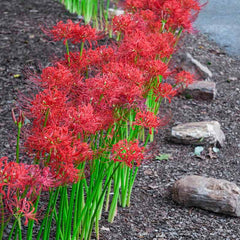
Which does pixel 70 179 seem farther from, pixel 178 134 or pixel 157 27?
pixel 178 134

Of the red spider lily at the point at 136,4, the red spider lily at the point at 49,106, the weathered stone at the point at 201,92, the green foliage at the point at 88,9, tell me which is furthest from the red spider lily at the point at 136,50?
the green foliage at the point at 88,9

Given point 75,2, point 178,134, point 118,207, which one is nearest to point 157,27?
point 178,134

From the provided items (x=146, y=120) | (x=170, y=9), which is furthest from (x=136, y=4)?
(x=146, y=120)

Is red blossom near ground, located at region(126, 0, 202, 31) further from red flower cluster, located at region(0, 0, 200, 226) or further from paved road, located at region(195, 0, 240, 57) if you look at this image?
paved road, located at region(195, 0, 240, 57)

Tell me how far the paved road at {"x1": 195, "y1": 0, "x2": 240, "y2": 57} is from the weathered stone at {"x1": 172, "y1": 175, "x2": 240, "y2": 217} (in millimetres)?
4351

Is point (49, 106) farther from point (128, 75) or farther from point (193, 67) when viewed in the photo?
point (193, 67)

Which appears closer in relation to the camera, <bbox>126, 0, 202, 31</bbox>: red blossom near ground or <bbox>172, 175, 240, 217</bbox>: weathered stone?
<bbox>172, 175, 240, 217</bbox>: weathered stone

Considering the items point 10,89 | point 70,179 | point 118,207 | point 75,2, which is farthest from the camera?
point 75,2

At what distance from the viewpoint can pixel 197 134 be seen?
4.08 m

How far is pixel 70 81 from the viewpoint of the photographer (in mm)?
2051

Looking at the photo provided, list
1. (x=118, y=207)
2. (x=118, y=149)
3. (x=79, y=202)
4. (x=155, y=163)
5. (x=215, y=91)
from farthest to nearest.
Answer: (x=215, y=91) < (x=155, y=163) < (x=118, y=207) < (x=79, y=202) < (x=118, y=149)

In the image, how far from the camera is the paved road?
7547 millimetres

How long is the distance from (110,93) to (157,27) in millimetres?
1656

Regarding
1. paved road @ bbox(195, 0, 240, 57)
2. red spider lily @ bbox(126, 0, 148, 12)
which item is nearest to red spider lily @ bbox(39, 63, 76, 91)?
red spider lily @ bbox(126, 0, 148, 12)
